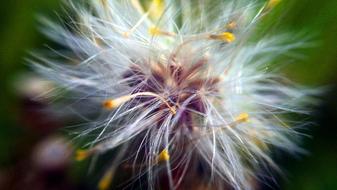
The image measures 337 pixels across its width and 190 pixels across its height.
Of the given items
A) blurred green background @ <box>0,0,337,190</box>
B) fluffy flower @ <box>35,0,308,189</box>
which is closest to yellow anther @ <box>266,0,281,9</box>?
fluffy flower @ <box>35,0,308,189</box>

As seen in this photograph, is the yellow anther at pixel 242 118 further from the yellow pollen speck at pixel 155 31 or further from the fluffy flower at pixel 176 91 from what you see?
the yellow pollen speck at pixel 155 31

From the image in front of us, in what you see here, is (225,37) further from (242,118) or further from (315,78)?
(315,78)

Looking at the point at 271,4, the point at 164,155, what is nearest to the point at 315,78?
the point at 271,4

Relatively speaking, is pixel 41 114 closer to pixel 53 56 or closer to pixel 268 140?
pixel 53 56

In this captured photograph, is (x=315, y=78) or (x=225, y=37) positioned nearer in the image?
(x=225, y=37)

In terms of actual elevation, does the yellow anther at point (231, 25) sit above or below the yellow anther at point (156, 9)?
below

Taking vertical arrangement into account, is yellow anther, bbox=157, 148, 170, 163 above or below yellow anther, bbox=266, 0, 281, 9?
below

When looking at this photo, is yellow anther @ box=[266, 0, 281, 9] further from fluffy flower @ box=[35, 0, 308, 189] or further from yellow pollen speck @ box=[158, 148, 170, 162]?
yellow pollen speck @ box=[158, 148, 170, 162]

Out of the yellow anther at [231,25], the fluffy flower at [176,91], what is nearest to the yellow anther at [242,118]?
the fluffy flower at [176,91]

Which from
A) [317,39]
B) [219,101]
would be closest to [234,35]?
[219,101]
